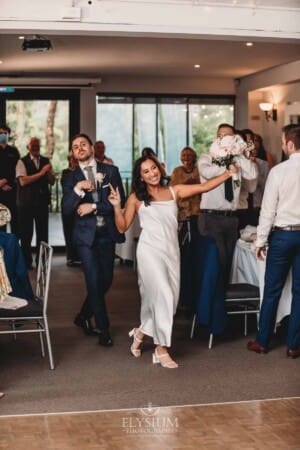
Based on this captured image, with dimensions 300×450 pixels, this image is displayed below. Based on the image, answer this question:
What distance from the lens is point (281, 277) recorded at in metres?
6.93

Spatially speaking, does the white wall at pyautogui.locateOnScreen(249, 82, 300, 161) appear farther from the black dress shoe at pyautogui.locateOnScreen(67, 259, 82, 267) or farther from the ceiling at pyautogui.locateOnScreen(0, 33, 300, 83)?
the black dress shoe at pyautogui.locateOnScreen(67, 259, 82, 267)

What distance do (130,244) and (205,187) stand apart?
5554 millimetres

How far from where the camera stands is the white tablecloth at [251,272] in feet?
24.0

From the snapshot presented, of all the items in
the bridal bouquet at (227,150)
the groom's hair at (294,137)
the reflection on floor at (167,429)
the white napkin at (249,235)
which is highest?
the groom's hair at (294,137)

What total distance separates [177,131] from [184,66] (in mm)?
2433

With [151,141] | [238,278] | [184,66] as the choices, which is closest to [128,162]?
[151,141]

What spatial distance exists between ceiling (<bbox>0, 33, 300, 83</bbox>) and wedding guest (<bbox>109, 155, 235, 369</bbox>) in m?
3.77

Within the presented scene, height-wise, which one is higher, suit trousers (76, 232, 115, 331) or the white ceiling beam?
the white ceiling beam

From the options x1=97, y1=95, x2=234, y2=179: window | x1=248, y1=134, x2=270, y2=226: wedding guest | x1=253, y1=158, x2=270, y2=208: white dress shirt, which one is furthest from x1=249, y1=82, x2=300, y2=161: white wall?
x1=253, y1=158, x2=270, y2=208: white dress shirt

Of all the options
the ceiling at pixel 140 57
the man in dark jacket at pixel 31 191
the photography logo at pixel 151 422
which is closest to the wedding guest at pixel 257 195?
the ceiling at pixel 140 57

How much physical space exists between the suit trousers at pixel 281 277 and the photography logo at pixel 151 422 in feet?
5.49

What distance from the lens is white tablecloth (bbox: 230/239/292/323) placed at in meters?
7.32

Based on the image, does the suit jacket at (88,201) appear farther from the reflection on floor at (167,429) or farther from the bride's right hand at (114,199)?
the reflection on floor at (167,429)

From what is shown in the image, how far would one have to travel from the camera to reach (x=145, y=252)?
668cm
